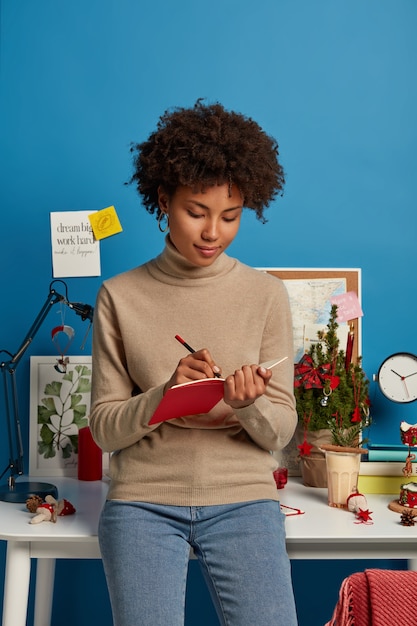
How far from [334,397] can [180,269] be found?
511 mm

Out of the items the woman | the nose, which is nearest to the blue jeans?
the woman

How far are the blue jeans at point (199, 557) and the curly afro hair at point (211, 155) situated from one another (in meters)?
0.55

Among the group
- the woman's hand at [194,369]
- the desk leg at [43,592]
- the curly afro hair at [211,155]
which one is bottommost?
the desk leg at [43,592]

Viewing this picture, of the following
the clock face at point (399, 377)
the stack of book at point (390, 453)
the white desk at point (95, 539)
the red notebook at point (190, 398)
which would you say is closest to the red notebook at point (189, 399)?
the red notebook at point (190, 398)

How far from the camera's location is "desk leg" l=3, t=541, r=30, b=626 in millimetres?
1446

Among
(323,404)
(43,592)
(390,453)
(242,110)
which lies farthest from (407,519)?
(242,110)

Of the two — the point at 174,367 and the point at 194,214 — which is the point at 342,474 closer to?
the point at 174,367

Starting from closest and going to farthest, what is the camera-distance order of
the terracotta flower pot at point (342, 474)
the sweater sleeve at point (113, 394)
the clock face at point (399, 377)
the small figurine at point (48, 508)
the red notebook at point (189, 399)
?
the red notebook at point (189, 399)
the sweater sleeve at point (113, 394)
the small figurine at point (48, 508)
the terracotta flower pot at point (342, 474)
the clock face at point (399, 377)

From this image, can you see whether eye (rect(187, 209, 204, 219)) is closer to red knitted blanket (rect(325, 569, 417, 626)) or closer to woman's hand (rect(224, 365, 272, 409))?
woman's hand (rect(224, 365, 272, 409))

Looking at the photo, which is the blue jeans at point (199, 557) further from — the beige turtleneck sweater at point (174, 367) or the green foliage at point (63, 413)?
the green foliage at point (63, 413)

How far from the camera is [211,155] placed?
1419 millimetres

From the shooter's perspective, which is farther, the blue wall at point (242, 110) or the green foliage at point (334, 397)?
the blue wall at point (242, 110)

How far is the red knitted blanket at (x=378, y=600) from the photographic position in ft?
4.21

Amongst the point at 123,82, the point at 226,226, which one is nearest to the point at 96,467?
the point at 226,226
